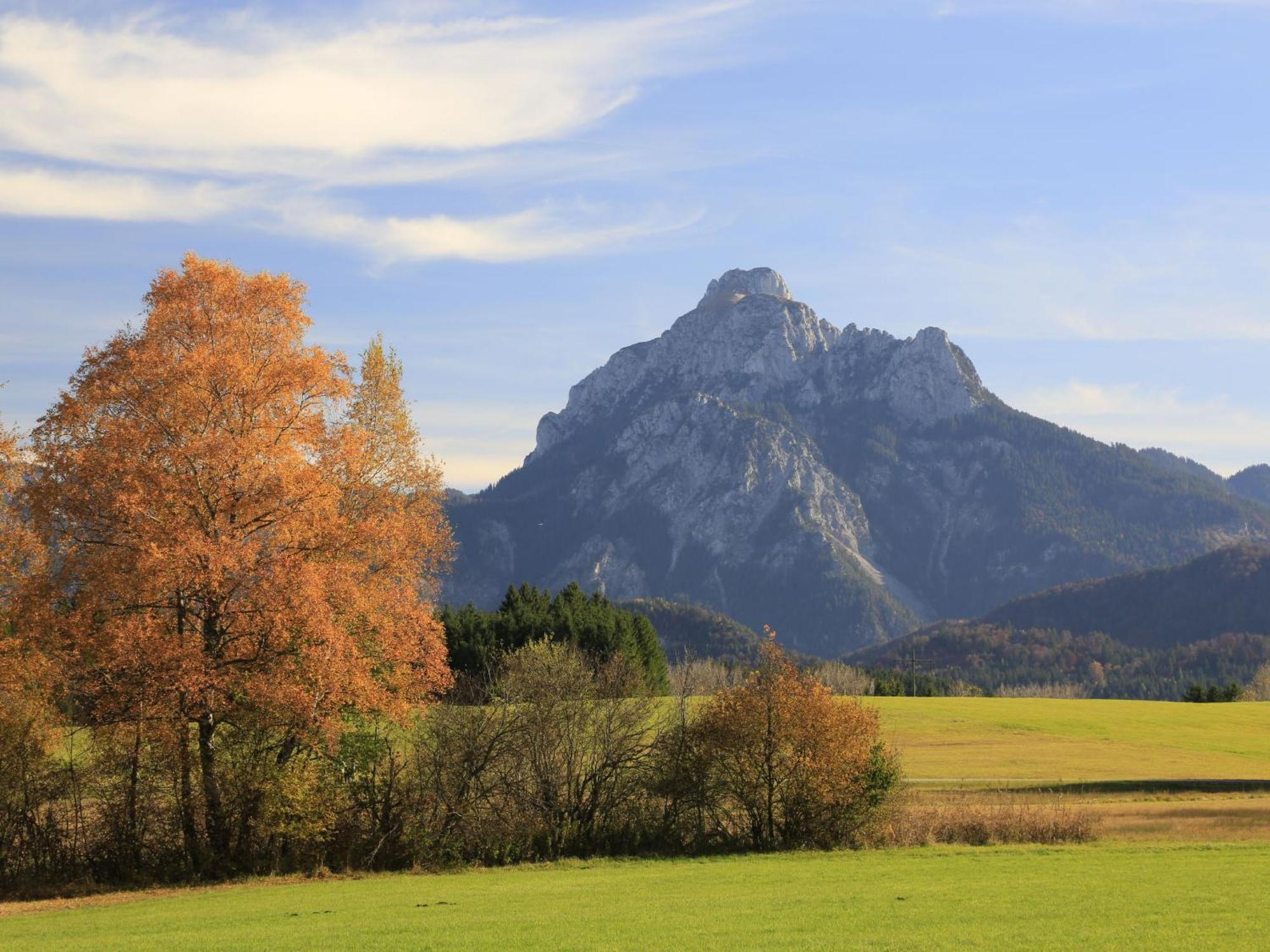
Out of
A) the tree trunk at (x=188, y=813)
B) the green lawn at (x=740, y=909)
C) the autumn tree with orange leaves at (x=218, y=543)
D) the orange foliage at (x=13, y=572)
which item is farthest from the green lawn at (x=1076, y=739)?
the orange foliage at (x=13, y=572)

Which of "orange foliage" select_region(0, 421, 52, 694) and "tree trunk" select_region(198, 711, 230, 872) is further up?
"orange foliage" select_region(0, 421, 52, 694)

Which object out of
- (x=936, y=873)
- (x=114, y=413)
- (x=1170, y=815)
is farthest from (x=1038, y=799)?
(x=114, y=413)

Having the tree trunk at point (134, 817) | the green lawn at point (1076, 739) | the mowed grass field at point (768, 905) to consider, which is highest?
the tree trunk at point (134, 817)

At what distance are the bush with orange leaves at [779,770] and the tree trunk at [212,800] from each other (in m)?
14.2

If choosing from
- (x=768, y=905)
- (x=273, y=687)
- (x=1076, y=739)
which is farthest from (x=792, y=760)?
(x=1076, y=739)

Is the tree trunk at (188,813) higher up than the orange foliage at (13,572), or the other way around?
the orange foliage at (13,572)

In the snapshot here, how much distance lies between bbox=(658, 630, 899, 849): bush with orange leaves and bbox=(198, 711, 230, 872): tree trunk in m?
14.2

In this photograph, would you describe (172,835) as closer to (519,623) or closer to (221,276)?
(221,276)

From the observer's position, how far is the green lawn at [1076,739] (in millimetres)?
67750

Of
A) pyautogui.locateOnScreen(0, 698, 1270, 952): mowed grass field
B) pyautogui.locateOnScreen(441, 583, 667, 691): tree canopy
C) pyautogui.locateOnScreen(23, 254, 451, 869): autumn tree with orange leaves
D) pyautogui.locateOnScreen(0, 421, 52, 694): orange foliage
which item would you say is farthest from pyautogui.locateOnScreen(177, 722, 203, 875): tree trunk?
pyautogui.locateOnScreen(441, 583, 667, 691): tree canopy

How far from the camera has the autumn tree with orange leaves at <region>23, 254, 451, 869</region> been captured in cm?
3130

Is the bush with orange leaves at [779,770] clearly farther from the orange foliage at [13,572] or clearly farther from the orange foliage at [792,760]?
the orange foliage at [13,572]

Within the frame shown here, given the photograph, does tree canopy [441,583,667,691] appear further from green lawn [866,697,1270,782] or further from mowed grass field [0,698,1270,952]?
mowed grass field [0,698,1270,952]

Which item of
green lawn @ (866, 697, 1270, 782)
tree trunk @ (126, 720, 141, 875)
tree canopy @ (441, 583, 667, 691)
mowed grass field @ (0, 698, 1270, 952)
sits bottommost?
green lawn @ (866, 697, 1270, 782)
